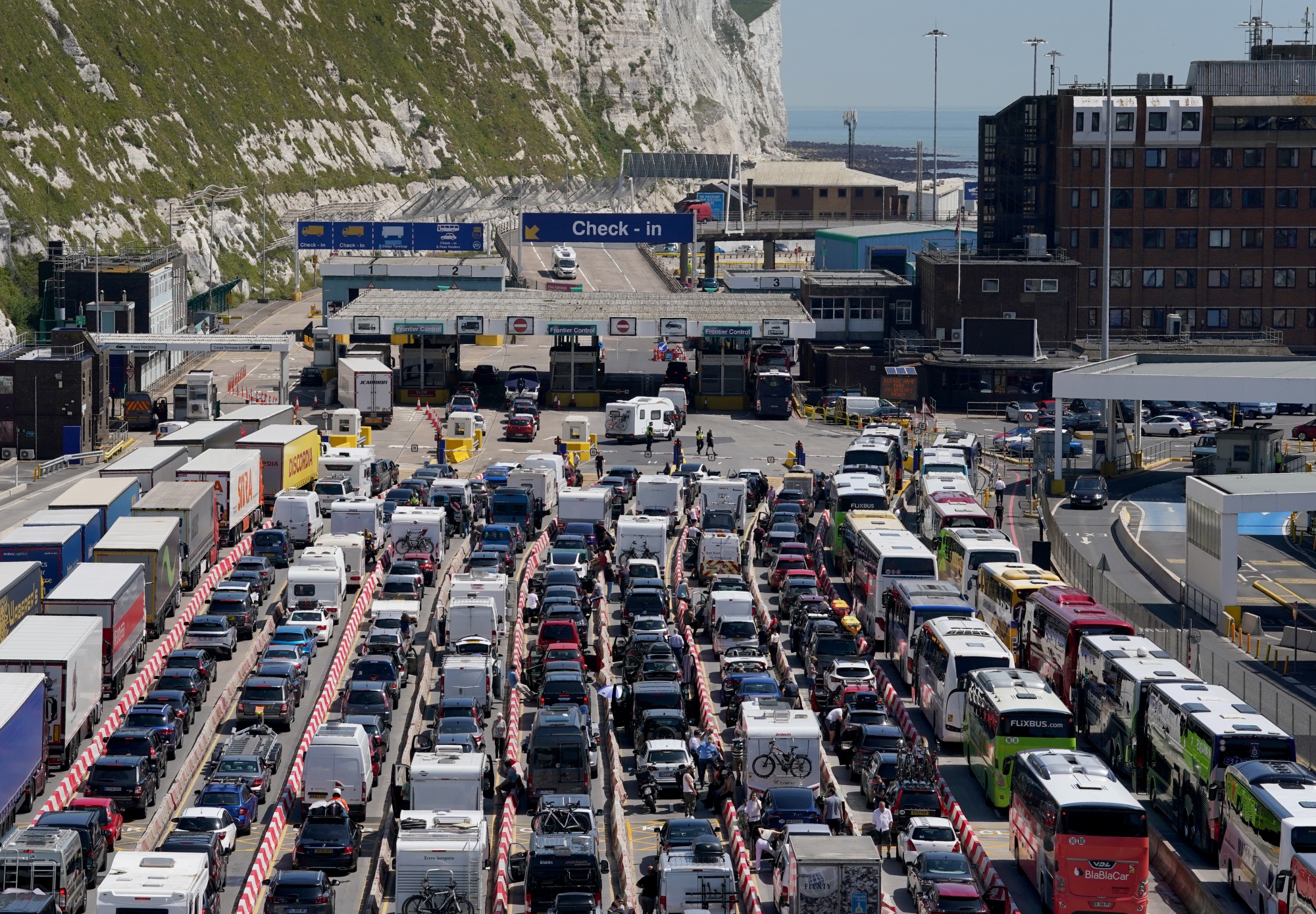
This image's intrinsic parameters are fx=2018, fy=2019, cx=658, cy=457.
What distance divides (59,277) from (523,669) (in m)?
61.7

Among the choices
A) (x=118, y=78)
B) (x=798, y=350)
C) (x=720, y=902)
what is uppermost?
(x=118, y=78)

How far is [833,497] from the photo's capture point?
66562 millimetres

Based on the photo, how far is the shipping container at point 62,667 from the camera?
40.9 meters

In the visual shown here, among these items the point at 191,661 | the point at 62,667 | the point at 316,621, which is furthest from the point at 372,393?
the point at 62,667

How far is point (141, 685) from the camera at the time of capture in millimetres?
46562

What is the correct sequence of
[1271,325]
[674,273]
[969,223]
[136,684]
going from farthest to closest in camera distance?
1. [969,223]
2. [674,273]
3. [1271,325]
4. [136,684]

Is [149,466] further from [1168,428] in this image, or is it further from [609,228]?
[609,228]

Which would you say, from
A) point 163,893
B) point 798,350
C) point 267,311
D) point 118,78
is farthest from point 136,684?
point 118,78

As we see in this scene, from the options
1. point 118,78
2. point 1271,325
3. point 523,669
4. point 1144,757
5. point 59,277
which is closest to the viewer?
point 1144,757

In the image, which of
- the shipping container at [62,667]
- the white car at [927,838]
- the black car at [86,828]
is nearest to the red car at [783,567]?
the shipping container at [62,667]

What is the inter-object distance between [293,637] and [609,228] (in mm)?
75820

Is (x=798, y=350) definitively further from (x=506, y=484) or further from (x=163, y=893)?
(x=163, y=893)

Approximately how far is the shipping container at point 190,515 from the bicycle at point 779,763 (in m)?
22.7

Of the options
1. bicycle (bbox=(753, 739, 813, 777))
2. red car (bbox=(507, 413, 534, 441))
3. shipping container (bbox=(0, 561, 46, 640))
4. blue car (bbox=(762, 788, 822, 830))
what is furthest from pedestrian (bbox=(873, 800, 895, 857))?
red car (bbox=(507, 413, 534, 441))
